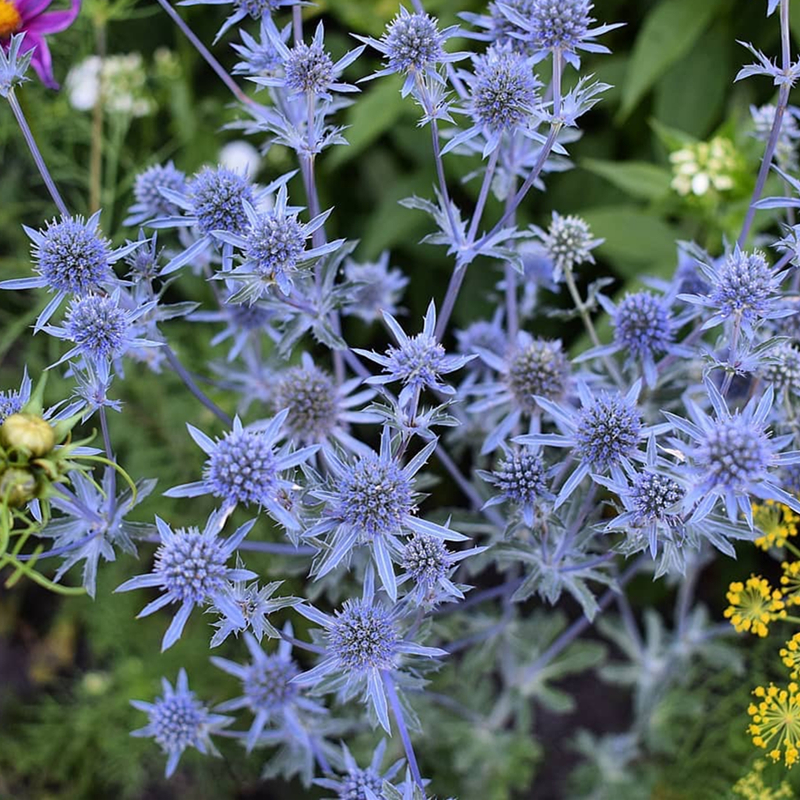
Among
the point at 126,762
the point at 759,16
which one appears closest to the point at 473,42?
the point at 759,16

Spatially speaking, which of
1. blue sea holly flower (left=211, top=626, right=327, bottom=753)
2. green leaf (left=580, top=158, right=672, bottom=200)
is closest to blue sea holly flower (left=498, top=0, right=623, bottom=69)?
green leaf (left=580, top=158, right=672, bottom=200)

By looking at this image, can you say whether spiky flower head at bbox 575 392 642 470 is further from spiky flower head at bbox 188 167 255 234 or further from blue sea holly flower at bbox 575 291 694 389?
spiky flower head at bbox 188 167 255 234

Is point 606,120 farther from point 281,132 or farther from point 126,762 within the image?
point 126,762

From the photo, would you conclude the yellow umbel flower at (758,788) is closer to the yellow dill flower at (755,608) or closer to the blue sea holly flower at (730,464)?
the yellow dill flower at (755,608)

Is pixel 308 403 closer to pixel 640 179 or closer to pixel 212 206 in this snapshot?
pixel 212 206

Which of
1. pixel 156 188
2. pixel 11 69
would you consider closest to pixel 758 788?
pixel 156 188

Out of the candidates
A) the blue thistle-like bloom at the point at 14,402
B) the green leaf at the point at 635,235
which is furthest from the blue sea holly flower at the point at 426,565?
the green leaf at the point at 635,235

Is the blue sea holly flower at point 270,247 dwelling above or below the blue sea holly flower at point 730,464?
above
